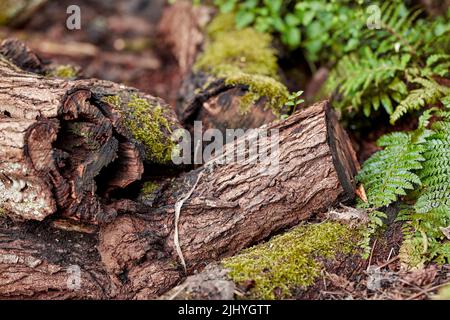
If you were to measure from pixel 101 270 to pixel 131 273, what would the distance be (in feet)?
0.63

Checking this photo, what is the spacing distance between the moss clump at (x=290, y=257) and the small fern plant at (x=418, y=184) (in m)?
0.36

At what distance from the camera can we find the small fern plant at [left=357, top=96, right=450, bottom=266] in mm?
3098

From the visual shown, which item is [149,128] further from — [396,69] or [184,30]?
[184,30]

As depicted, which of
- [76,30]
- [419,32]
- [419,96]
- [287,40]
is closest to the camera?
[419,96]

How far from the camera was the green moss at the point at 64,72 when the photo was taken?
4070mm

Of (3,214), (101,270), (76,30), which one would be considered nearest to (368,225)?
(101,270)

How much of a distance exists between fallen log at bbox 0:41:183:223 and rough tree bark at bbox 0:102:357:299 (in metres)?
0.25

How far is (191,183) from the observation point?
11.3 feet

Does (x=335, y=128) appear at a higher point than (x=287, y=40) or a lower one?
lower

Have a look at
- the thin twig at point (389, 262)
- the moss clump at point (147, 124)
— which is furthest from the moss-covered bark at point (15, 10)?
the thin twig at point (389, 262)

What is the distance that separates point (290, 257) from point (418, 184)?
116 cm

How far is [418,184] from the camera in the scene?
3465mm

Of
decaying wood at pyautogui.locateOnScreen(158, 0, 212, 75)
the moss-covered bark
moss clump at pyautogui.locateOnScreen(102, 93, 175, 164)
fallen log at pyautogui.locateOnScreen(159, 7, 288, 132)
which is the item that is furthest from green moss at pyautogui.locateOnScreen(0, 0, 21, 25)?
moss clump at pyautogui.locateOnScreen(102, 93, 175, 164)

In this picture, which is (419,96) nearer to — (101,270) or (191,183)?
(191,183)
